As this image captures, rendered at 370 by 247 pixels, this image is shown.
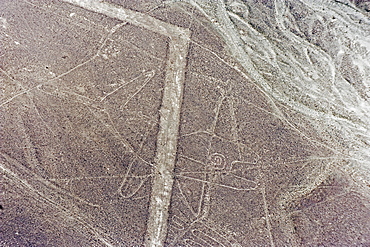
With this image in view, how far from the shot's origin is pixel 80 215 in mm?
5961

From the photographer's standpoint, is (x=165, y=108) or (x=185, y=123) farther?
(x=165, y=108)

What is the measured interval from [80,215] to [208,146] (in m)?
2.68

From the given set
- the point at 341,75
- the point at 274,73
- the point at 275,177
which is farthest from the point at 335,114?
the point at 275,177

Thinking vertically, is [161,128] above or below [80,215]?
above

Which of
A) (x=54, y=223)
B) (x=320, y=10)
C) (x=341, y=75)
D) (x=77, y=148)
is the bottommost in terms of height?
(x=54, y=223)

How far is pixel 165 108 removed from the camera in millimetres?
6762

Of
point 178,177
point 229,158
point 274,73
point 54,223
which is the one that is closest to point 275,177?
point 229,158

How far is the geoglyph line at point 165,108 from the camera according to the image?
6.00 metres

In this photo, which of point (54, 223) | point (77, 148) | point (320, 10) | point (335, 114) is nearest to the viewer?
point (54, 223)

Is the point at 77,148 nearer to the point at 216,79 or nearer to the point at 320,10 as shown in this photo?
the point at 216,79

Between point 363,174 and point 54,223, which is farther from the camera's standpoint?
point 363,174

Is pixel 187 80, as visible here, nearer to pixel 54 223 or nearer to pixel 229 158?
pixel 229 158

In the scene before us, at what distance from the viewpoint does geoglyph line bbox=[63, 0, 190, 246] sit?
5996 millimetres

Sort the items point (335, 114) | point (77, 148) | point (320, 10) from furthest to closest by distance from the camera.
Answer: point (320, 10)
point (335, 114)
point (77, 148)
